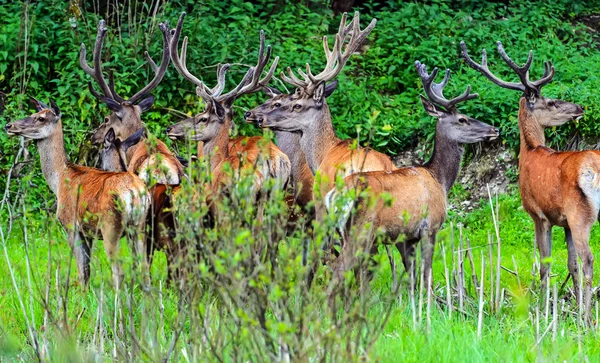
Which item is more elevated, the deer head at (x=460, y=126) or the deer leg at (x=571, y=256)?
the deer head at (x=460, y=126)

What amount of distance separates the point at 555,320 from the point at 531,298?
74.3 inches

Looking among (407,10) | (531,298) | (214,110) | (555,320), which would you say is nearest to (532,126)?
(531,298)

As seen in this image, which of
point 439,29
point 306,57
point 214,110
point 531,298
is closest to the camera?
point 531,298

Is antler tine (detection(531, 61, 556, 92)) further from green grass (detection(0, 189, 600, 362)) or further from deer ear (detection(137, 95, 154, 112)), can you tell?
deer ear (detection(137, 95, 154, 112))

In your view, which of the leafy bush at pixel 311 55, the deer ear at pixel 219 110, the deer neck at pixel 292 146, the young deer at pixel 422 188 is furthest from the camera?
the leafy bush at pixel 311 55

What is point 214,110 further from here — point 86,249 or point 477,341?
point 477,341

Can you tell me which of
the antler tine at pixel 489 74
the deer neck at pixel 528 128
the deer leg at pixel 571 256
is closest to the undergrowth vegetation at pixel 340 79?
the deer leg at pixel 571 256

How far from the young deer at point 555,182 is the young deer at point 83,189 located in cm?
286

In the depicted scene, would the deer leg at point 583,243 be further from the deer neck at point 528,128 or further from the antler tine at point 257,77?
the antler tine at point 257,77

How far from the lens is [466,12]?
13.8 metres

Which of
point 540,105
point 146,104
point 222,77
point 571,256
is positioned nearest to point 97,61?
point 146,104

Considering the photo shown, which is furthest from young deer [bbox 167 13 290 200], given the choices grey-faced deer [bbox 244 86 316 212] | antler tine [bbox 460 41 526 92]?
antler tine [bbox 460 41 526 92]

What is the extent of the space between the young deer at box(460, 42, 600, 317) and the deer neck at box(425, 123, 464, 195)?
589 millimetres

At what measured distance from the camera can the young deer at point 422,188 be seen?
6.98 m
